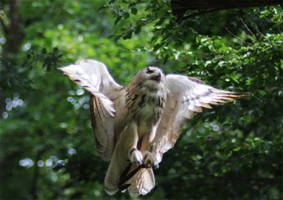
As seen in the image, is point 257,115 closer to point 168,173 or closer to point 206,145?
point 206,145

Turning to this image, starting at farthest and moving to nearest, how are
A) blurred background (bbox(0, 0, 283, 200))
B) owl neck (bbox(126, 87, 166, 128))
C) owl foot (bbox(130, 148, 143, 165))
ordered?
blurred background (bbox(0, 0, 283, 200)) < owl neck (bbox(126, 87, 166, 128)) < owl foot (bbox(130, 148, 143, 165))

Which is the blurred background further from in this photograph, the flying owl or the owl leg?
the owl leg

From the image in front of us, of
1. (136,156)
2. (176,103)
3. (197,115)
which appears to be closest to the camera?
(136,156)

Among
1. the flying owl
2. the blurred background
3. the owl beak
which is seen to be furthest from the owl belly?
the blurred background

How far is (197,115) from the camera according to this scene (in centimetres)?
495

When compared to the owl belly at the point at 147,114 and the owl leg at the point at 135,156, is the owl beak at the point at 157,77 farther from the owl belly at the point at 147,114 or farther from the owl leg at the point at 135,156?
the owl leg at the point at 135,156

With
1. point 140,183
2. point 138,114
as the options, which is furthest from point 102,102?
point 140,183

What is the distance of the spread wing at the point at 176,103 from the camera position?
292cm

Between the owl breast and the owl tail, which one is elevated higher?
the owl breast

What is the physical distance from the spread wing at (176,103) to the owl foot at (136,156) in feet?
→ 0.57

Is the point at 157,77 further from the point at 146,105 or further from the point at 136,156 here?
the point at 136,156

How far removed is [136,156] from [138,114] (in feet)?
0.97

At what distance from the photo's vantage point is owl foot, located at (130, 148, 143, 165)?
2713 millimetres

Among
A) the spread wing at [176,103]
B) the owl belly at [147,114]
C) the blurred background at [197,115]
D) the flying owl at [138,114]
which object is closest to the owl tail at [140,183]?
the flying owl at [138,114]
